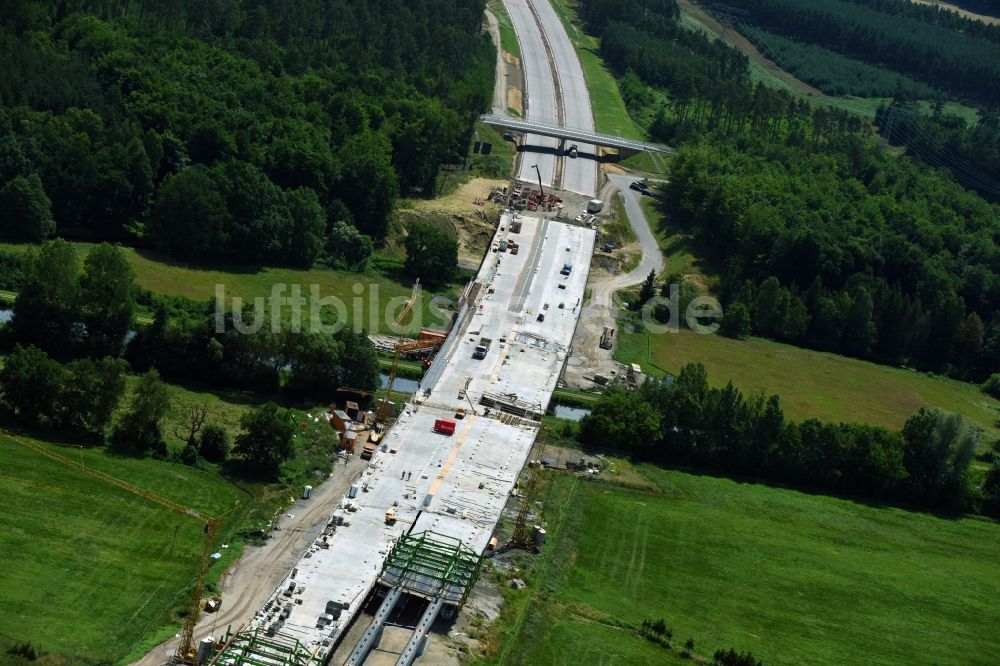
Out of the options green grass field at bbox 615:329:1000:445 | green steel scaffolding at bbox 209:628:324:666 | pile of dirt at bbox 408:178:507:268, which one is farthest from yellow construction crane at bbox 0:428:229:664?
pile of dirt at bbox 408:178:507:268

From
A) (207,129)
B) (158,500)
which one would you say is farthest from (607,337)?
(158,500)

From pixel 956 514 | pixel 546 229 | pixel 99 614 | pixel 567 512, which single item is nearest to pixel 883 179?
pixel 546 229

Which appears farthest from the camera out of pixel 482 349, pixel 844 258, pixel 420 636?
pixel 844 258

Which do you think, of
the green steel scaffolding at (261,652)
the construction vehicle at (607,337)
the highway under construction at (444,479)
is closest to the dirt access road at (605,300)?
the construction vehicle at (607,337)

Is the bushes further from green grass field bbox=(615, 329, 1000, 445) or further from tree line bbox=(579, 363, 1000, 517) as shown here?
tree line bbox=(579, 363, 1000, 517)

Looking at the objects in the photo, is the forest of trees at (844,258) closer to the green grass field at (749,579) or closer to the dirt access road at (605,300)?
the dirt access road at (605,300)

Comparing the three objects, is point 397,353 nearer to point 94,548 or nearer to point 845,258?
point 94,548
